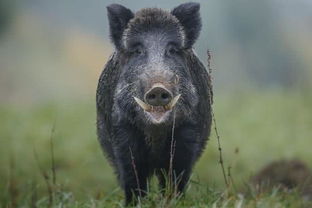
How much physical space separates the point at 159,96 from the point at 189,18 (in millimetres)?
1192

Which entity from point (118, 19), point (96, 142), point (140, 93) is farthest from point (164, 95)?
point (96, 142)

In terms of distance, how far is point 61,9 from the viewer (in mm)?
33125

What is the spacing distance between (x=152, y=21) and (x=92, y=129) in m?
7.47

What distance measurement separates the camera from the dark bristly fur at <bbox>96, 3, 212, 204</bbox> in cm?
625

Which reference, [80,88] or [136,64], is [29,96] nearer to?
[80,88]

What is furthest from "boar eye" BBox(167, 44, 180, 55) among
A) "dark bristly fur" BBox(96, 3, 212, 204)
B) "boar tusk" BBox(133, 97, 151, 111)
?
"boar tusk" BBox(133, 97, 151, 111)

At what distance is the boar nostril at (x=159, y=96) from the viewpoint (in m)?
5.64

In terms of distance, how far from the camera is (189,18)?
6.64 metres

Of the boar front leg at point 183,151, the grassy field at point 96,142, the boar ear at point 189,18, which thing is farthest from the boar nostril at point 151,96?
the grassy field at point 96,142

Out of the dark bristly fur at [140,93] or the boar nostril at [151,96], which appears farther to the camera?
the dark bristly fur at [140,93]

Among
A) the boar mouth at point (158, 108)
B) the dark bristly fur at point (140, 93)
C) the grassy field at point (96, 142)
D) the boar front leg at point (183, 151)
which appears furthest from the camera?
the grassy field at point (96, 142)

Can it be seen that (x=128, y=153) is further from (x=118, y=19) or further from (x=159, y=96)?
(x=118, y=19)

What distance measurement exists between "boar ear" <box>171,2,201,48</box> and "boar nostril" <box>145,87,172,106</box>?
1005mm

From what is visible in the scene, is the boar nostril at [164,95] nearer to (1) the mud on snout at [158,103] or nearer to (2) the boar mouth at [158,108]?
(1) the mud on snout at [158,103]
